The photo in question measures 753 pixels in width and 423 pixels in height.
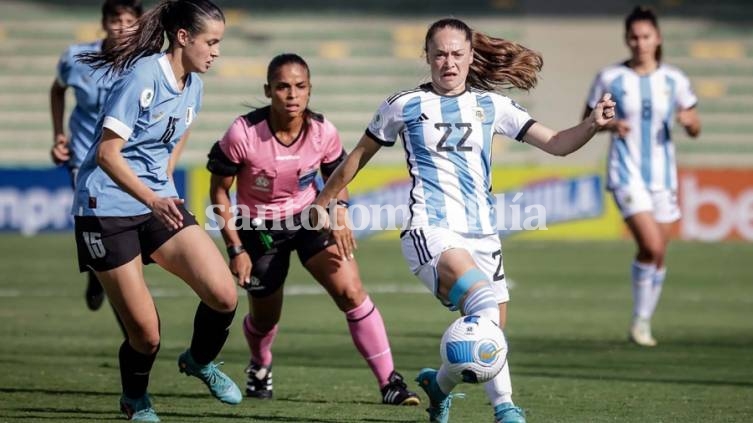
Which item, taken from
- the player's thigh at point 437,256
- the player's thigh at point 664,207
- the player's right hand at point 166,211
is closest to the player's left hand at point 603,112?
the player's thigh at point 437,256

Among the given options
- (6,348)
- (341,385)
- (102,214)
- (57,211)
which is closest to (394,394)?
(341,385)

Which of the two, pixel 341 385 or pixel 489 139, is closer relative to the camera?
pixel 489 139

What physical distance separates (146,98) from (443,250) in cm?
161

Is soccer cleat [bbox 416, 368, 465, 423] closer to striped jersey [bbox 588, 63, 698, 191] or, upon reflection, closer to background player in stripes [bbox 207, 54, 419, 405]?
background player in stripes [bbox 207, 54, 419, 405]

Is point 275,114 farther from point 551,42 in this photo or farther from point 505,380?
point 551,42

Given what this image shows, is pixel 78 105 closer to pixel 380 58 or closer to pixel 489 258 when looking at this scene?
pixel 489 258

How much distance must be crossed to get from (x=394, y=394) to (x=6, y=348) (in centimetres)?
363

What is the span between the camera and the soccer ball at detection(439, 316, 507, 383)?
6117 millimetres

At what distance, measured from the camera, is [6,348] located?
998 cm

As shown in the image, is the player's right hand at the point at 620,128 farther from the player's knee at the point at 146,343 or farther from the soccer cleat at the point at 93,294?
the soccer cleat at the point at 93,294

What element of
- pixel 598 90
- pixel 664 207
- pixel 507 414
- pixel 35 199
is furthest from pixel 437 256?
pixel 35 199

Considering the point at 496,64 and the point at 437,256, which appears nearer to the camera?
the point at 437,256

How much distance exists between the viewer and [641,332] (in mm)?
10547

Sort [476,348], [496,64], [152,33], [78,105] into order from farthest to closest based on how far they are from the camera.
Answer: [78,105]
[496,64]
[152,33]
[476,348]
